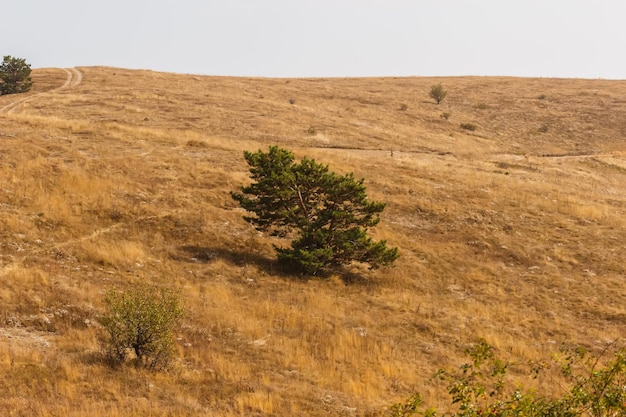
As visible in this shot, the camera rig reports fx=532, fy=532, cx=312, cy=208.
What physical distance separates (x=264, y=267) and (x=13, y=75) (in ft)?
174

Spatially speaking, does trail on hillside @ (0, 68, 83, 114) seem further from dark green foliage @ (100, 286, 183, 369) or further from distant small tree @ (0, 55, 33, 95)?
dark green foliage @ (100, 286, 183, 369)

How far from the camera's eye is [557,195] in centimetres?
3422

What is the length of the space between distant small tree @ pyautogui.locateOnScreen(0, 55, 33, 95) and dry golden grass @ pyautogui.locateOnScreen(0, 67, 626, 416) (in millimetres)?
11709

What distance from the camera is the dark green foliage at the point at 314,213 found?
20.8m

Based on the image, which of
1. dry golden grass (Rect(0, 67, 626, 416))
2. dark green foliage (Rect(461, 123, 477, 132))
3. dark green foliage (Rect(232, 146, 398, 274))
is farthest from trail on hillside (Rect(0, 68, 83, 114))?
dark green foliage (Rect(461, 123, 477, 132))

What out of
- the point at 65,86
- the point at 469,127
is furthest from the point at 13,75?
the point at 469,127

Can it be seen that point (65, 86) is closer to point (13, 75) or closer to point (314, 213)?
point (13, 75)

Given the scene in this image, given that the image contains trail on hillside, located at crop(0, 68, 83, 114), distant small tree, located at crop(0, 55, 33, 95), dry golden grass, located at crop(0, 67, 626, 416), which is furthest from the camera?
distant small tree, located at crop(0, 55, 33, 95)

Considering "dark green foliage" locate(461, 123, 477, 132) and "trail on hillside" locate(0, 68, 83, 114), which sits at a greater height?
"trail on hillside" locate(0, 68, 83, 114)

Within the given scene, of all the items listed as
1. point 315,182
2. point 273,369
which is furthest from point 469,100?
point 273,369

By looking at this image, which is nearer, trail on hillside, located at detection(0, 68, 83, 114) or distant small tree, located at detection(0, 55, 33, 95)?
trail on hillside, located at detection(0, 68, 83, 114)

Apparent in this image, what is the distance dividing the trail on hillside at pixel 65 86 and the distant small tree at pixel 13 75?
3.22m

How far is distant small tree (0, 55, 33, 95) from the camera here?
2340 inches

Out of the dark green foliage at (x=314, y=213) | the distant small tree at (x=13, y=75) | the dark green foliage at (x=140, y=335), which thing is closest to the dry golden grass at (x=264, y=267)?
the dark green foliage at (x=140, y=335)
